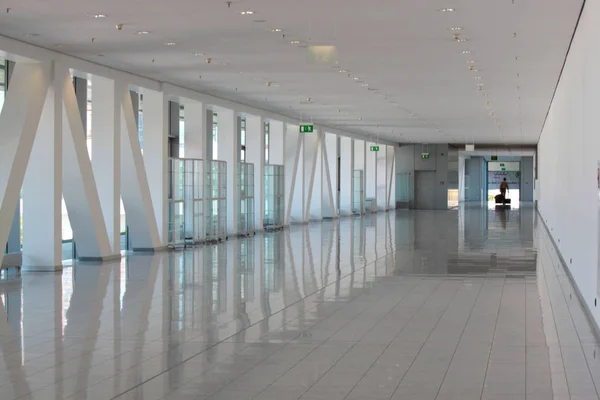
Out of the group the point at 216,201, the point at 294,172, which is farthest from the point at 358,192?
the point at 216,201

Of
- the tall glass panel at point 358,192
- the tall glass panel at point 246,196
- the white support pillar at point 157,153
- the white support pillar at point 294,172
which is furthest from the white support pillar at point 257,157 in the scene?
the tall glass panel at point 358,192

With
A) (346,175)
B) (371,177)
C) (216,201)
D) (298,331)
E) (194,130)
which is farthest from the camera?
(371,177)

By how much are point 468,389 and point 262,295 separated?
5.81 meters

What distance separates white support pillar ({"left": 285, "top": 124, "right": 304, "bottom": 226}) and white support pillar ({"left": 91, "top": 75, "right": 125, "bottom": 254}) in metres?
13.0

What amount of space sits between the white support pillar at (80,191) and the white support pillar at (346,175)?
77.7 ft

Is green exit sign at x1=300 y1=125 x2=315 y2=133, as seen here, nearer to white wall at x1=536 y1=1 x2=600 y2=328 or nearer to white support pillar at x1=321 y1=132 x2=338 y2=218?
white support pillar at x1=321 y1=132 x2=338 y2=218

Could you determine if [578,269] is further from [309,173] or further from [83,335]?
[309,173]

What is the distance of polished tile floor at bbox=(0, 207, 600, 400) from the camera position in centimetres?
652

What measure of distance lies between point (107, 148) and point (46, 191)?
2.57 meters

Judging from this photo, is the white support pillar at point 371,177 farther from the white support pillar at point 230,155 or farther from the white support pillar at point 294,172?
the white support pillar at point 230,155

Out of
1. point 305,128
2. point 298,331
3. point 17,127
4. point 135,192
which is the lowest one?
point 298,331

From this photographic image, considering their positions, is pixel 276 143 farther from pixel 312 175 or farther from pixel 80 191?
pixel 80 191

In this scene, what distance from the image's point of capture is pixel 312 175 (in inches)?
1342

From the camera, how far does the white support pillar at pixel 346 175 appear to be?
40.8 meters
